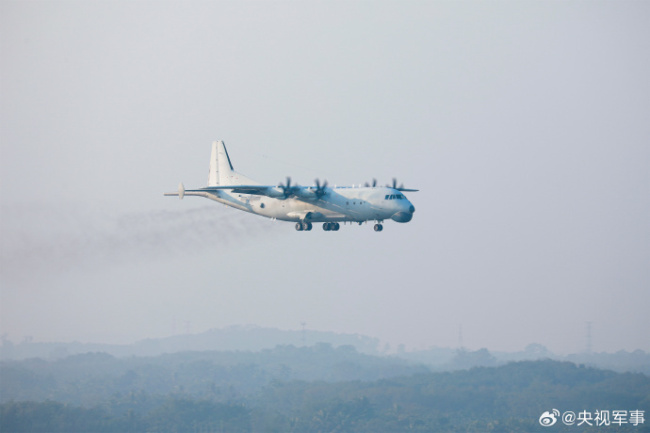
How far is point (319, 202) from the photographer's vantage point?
60.8 m

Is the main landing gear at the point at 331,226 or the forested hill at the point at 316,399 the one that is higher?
the main landing gear at the point at 331,226

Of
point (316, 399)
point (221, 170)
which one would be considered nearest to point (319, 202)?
point (221, 170)

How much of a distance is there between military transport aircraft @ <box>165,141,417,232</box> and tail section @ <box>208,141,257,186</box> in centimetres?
347

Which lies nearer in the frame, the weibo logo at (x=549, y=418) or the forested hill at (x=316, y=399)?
the forested hill at (x=316, y=399)

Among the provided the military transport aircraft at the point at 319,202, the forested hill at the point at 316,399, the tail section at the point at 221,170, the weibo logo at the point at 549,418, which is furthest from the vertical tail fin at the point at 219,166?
the weibo logo at the point at 549,418

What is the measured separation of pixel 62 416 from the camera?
109 metres

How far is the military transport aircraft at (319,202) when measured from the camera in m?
58.9

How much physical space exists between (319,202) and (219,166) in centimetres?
1358

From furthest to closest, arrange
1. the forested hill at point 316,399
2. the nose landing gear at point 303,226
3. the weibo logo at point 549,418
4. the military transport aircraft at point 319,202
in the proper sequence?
the weibo logo at point 549,418 < the forested hill at point 316,399 < the nose landing gear at point 303,226 < the military transport aircraft at point 319,202

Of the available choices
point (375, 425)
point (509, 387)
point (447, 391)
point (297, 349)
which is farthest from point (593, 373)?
point (297, 349)

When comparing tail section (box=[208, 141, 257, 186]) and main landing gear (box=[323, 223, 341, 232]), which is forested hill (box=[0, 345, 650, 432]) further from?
main landing gear (box=[323, 223, 341, 232])

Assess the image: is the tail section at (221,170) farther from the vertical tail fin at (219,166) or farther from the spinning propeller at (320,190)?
the spinning propeller at (320,190)

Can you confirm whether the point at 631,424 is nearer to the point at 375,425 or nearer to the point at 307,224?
the point at 375,425

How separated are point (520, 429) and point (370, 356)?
196ft
